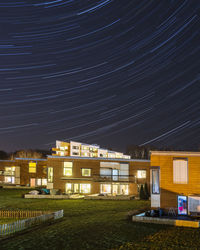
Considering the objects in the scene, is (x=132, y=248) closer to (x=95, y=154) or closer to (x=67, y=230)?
(x=67, y=230)

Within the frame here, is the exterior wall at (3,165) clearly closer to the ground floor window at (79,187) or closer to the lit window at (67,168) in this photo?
the lit window at (67,168)

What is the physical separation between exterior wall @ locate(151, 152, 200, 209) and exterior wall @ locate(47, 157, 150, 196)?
17563mm

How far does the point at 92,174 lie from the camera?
142ft

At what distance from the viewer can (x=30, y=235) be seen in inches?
663

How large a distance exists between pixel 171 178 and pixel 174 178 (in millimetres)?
242

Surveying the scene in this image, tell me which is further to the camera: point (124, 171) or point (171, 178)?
point (124, 171)

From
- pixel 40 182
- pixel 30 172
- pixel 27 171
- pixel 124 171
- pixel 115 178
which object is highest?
pixel 124 171

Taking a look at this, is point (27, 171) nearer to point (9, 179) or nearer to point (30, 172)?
point (30, 172)

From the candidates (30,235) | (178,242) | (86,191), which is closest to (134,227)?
(178,242)

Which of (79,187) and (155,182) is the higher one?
(155,182)

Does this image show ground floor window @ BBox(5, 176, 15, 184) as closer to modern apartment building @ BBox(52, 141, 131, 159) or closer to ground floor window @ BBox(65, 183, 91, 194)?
modern apartment building @ BBox(52, 141, 131, 159)

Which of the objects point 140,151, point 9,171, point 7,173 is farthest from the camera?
point 140,151

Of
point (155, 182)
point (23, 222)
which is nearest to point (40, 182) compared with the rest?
point (155, 182)

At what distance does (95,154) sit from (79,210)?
72387 millimetres
